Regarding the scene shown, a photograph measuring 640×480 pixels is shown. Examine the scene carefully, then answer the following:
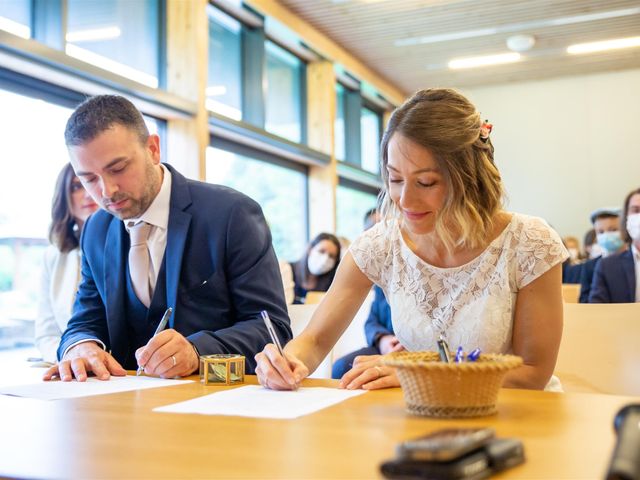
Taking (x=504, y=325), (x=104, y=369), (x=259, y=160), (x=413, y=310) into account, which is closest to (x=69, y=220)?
(x=104, y=369)

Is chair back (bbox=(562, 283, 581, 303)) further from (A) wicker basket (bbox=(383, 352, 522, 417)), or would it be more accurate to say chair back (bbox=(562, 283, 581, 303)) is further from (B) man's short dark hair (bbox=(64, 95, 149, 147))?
(A) wicker basket (bbox=(383, 352, 522, 417))

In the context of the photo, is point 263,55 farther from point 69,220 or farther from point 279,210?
point 69,220

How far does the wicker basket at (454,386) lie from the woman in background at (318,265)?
13.8 ft

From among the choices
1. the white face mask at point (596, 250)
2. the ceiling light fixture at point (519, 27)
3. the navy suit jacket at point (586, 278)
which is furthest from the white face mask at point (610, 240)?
the ceiling light fixture at point (519, 27)

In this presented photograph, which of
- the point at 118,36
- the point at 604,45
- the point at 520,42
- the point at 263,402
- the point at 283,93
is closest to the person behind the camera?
the point at 263,402

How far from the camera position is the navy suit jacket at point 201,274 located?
215 cm

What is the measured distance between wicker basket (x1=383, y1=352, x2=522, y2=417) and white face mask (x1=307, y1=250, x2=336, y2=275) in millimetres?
4181

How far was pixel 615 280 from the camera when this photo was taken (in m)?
4.39

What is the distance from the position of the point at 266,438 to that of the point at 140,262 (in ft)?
4.11

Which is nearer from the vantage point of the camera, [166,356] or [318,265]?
A: [166,356]

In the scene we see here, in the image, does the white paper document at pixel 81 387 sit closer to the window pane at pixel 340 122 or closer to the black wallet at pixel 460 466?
the black wallet at pixel 460 466

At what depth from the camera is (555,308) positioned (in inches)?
69.9

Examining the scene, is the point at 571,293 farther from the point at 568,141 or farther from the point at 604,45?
the point at 568,141

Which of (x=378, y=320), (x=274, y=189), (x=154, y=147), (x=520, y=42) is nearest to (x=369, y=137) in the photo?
(x=520, y=42)
